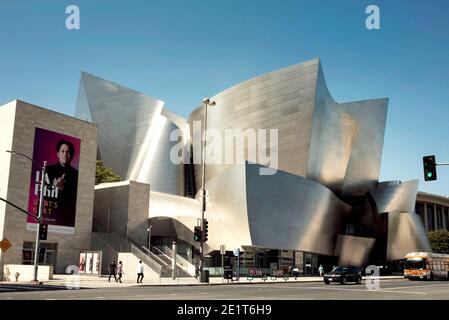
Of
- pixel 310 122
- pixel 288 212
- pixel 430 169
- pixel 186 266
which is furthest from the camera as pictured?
pixel 310 122

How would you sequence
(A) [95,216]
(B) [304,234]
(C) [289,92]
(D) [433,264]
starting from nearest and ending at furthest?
(D) [433,264]
(A) [95,216]
(B) [304,234]
(C) [289,92]

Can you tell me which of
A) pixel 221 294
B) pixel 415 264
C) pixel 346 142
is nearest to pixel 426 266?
pixel 415 264

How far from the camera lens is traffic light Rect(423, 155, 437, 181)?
21672 millimetres

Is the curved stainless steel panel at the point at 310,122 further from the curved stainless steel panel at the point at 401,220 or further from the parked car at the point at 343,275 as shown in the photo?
the parked car at the point at 343,275

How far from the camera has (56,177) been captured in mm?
45844

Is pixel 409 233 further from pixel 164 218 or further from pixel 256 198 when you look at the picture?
pixel 164 218

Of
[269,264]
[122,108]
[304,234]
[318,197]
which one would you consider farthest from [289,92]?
[122,108]

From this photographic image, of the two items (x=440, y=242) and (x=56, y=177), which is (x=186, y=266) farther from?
(x=440, y=242)

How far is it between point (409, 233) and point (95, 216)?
4201cm

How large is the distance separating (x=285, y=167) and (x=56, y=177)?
30078mm

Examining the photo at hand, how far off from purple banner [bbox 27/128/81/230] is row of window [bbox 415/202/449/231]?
97.0 m

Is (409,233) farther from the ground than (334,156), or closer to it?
closer to it

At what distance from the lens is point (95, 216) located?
54.0 metres

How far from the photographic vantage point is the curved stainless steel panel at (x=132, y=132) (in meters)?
76.1
